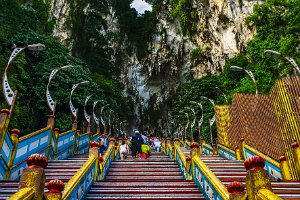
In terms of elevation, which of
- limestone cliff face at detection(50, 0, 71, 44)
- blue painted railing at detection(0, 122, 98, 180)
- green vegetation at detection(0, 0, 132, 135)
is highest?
limestone cliff face at detection(50, 0, 71, 44)

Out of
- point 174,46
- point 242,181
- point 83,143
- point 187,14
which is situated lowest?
point 242,181

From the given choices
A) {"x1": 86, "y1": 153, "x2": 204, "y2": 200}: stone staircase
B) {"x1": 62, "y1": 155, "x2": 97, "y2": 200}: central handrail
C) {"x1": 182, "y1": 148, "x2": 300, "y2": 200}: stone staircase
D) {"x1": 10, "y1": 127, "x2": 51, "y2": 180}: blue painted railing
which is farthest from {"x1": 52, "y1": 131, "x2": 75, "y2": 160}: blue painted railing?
{"x1": 182, "y1": 148, "x2": 300, "y2": 200}: stone staircase

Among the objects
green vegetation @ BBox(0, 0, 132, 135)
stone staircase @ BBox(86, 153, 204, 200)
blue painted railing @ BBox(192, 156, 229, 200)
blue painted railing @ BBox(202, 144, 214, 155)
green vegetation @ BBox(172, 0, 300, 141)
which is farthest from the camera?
green vegetation @ BBox(0, 0, 132, 135)

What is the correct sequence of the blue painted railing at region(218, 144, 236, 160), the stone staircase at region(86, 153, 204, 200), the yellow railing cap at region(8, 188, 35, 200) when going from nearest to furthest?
the yellow railing cap at region(8, 188, 35, 200)
the stone staircase at region(86, 153, 204, 200)
the blue painted railing at region(218, 144, 236, 160)

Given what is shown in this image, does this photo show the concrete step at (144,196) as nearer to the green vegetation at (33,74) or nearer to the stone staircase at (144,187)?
the stone staircase at (144,187)

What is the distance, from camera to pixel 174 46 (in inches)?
2112

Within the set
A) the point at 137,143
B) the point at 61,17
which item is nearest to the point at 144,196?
the point at 137,143

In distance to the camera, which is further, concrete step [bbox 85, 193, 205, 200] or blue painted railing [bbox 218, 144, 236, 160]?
blue painted railing [bbox 218, 144, 236, 160]

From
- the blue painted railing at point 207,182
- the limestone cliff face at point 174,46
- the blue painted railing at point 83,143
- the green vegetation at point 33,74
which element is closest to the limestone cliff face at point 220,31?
the limestone cliff face at point 174,46

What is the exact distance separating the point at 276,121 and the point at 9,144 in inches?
270

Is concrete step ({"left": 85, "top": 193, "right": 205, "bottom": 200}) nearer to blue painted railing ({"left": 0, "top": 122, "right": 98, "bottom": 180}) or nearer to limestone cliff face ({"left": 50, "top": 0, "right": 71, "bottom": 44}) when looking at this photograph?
blue painted railing ({"left": 0, "top": 122, "right": 98, "bottom": 180})

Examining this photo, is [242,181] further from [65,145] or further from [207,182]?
[65,145]

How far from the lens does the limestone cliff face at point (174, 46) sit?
3803 centimetres

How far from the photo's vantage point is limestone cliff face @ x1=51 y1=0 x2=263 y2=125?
125 ft
